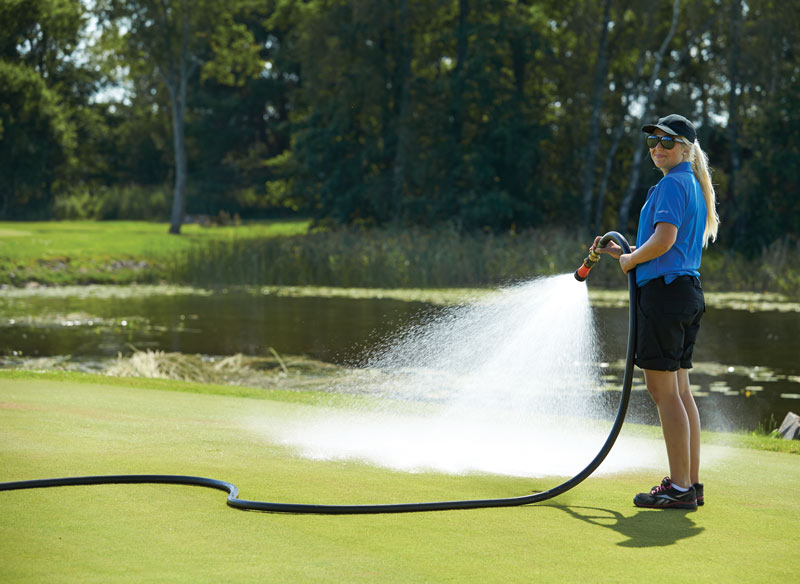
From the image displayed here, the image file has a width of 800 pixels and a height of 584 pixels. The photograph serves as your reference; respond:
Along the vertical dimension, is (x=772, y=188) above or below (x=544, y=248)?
above

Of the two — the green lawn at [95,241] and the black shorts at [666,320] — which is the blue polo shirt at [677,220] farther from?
the green lawn at [95,241]

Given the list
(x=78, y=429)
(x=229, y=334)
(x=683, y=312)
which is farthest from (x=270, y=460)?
(x=229, y=334)

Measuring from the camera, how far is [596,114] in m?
33.0

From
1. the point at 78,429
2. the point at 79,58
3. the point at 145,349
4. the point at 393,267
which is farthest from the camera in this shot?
the point at 79,58

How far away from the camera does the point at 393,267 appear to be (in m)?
24.7

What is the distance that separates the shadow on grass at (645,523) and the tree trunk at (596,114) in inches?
1155

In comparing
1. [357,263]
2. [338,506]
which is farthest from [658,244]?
[357,263]

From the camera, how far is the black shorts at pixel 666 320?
13.8 feet

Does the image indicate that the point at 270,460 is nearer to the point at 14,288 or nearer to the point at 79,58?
the point at 14,288

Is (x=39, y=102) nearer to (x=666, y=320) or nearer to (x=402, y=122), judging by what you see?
(x=402, y=122)

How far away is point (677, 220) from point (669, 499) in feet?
3.87

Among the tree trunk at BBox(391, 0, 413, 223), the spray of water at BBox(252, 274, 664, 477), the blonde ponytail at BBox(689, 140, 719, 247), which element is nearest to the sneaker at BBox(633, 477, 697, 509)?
the spray of water at BBox(252, 274, 664, 477)

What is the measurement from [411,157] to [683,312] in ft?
99.0

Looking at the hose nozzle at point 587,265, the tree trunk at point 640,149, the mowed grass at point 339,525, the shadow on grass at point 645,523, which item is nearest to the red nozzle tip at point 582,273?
the hose nozzle at point 587,265
